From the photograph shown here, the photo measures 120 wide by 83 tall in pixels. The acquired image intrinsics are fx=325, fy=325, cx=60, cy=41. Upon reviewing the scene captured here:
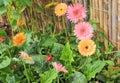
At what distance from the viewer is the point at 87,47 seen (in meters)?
2.04

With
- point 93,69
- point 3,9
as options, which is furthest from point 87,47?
point 3,9

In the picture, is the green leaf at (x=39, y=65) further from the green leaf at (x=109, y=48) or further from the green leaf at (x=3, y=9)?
the green leaf at (x=3, y=9)

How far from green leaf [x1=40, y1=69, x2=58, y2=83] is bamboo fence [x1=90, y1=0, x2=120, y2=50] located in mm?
553

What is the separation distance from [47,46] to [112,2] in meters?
0.62

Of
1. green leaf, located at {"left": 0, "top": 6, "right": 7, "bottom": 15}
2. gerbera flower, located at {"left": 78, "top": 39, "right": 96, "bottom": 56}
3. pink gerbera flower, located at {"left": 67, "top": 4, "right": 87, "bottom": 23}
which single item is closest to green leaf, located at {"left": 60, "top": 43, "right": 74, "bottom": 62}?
gerbera flower, located at {"left": 78, "top": 39, "right": 96, "bottom": 56}

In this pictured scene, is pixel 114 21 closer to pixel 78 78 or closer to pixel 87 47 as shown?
pixel 87 47

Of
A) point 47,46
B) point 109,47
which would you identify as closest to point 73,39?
point 47,46

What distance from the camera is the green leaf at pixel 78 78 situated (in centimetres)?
200

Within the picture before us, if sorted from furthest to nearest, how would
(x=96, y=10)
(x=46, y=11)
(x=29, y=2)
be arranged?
(x=46, y=11)
(x=29, y=2)
(x=96, y=10)

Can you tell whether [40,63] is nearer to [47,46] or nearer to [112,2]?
[47,46]

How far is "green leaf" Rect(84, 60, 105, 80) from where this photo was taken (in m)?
2.03

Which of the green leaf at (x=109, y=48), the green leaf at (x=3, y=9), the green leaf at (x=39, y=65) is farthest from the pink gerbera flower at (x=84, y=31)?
the green leaf at (x=3, y=9)

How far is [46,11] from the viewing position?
9.93 ft

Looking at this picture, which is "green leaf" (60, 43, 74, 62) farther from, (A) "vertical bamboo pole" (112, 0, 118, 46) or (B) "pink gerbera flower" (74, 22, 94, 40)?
(A) "vertical bamboo pole" (112, 0, 118, 46)
